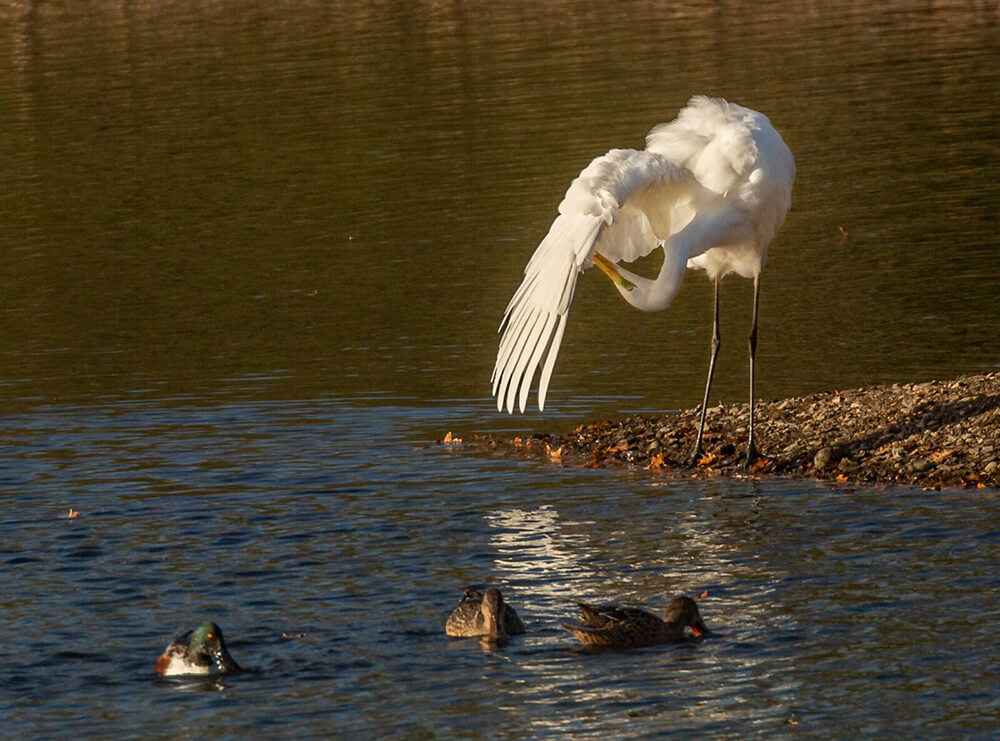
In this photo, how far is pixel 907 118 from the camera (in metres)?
35.4

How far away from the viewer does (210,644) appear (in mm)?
9766

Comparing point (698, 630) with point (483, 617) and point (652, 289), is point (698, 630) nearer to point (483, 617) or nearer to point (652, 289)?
point (483, 617)

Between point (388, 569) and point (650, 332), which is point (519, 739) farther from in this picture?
point (650, 332)

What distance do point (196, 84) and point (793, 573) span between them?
125 ft

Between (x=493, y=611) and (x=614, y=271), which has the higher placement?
(x=614, y=271)

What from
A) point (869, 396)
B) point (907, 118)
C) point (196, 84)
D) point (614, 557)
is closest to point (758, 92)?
point (907, 118)

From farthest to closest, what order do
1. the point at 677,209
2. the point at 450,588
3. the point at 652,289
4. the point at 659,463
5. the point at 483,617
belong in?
the point at 659,463
the point at 677,209
the point at 652,289
the point at 450,588
the point at 483,617

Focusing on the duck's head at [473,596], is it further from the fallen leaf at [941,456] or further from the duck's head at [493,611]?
the fallen leaf at [941,456]

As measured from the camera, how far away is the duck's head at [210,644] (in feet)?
32.0

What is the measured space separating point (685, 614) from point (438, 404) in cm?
780

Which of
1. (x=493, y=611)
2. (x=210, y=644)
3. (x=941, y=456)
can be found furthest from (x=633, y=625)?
(x=941, y=456)

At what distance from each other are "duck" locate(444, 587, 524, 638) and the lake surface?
121 millimetres

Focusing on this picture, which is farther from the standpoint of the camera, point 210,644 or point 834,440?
point 834,440

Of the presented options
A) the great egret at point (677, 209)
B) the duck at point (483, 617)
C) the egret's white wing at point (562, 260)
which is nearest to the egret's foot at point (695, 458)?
the great egret at point (677, 209)
